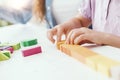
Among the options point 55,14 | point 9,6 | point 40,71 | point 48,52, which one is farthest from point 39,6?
point 40,71

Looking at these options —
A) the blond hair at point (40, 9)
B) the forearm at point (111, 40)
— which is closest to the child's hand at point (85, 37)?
the forearm at point (111, 40)

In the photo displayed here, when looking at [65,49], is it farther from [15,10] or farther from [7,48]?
[15,10]

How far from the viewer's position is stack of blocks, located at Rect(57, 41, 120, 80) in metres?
0.37

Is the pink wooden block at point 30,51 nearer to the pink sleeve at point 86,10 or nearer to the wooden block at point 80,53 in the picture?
the wooden block at point 80,53

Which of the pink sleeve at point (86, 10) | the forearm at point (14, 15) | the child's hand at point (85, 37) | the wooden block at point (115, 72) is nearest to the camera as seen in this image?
the wooden block at point (115, 72)

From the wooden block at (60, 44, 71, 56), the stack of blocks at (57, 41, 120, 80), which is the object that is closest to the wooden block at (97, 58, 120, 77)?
the stack of blocks at (57, 41, 120, 80)

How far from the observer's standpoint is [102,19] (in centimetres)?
75

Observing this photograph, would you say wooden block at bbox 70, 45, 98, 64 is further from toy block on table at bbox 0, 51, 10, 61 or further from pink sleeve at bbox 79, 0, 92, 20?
pink sleeve at bbox 79, 0, 92, 20

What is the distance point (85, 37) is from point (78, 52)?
0.30ft

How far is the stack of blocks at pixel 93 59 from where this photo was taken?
37cm

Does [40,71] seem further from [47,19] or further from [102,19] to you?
[47,19]

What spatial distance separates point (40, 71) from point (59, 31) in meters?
0.24

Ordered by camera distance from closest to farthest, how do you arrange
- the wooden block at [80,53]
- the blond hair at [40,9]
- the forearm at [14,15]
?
the wooden block at [80,53] < the blond hair at [40,9] < the forearm at [14,15]

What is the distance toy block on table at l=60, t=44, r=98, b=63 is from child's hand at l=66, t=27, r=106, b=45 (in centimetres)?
2
